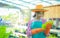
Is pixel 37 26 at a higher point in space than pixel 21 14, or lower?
lower

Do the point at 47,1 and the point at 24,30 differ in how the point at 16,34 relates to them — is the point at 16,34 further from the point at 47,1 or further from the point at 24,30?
the point at 47,1

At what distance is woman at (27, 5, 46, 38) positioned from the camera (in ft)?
4.01

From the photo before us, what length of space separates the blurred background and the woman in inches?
4.8

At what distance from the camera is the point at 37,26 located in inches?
→ 49.3

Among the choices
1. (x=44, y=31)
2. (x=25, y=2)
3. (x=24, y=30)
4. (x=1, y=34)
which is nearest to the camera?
(x=1, y=34)

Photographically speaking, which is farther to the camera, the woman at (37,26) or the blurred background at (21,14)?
the blurred background at (21,14)

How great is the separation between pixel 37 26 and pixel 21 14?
318mm

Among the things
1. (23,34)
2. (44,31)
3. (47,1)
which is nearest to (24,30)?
(23,34)

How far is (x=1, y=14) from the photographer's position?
1.49 meters

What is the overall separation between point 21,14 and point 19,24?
0.41 ft

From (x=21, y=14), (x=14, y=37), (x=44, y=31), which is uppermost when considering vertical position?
(x=21, y=14)

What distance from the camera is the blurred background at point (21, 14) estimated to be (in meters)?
1.42

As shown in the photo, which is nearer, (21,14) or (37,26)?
(37,26)

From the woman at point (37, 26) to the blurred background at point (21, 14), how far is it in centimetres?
12
